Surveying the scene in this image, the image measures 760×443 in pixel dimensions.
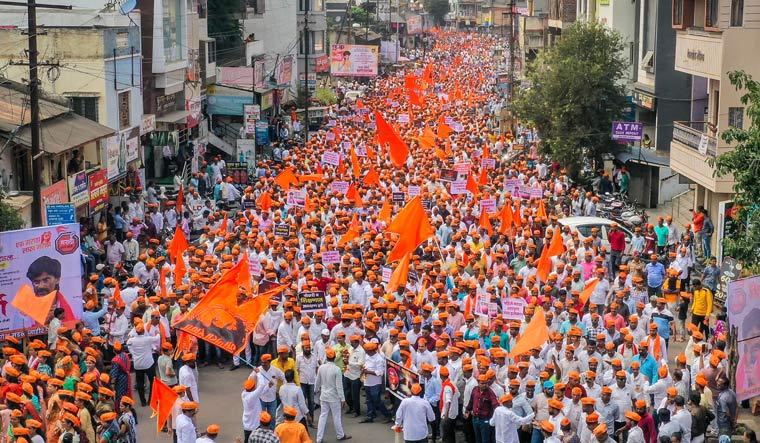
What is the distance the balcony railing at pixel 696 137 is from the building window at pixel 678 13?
101 inches

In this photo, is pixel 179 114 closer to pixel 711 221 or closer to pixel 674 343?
pixel 711 221

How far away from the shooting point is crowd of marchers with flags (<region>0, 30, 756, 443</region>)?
1444 cm

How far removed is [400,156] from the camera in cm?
3519

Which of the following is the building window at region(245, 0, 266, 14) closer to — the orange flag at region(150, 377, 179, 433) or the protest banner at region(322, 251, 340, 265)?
the protest banner at region(322, 251, 340, 265)

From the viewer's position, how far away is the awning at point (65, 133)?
2534 cm

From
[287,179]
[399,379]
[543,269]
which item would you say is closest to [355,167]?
[287,179]

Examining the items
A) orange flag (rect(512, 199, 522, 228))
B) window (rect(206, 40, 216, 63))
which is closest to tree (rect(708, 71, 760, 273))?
orange flag (rect(512, 199, 522, 228))

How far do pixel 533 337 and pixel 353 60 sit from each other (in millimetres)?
47241

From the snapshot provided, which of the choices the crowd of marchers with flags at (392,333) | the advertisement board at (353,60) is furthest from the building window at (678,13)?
the advertisement board at (353,60)

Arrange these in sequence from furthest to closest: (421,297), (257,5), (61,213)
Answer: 1. (257,5)
2. (61,213)
3. (421,297)

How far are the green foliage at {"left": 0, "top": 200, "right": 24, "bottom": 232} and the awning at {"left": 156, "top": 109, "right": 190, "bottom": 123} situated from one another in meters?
17.5

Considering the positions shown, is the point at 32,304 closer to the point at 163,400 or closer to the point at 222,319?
the point at 222,319

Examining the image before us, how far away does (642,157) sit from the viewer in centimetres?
3619

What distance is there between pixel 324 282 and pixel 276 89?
3564 centimetres
